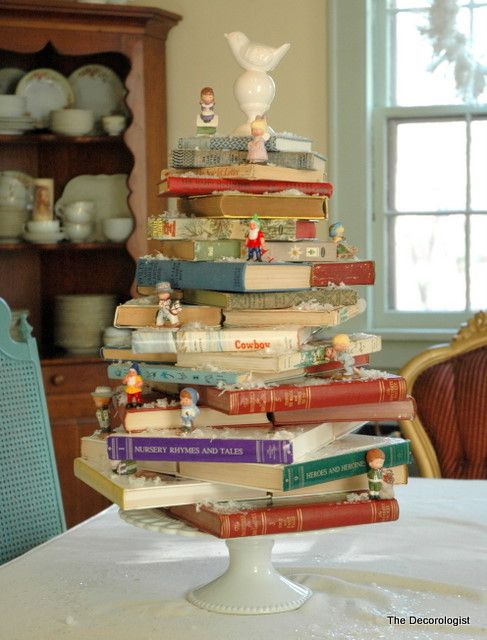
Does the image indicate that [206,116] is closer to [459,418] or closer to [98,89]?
[459,418]

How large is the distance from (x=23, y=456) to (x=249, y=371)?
74 centimetres

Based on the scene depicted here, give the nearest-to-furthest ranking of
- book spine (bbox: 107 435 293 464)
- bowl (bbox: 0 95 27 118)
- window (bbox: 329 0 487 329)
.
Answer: book spine (bbox: 107 435 293 464) → window (bbox: 329 0 487 329) → bowl (bbox: 0 95 27 118)

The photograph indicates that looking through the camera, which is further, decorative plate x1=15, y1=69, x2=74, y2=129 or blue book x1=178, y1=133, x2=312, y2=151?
decorative plate x1=15, y1=69, x2=74, y2=129

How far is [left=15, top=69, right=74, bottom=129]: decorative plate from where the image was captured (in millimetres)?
3348

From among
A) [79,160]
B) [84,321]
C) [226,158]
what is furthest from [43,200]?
[226,158]

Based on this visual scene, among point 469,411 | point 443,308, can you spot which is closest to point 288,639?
point 469,411

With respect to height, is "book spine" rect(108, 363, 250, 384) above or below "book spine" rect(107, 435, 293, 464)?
above

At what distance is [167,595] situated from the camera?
1.38m

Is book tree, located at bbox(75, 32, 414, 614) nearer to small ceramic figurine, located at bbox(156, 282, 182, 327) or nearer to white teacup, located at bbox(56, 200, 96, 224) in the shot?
small ceramic figurine, located at bbox(156, 282, 182, 327)

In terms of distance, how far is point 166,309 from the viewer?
134cm

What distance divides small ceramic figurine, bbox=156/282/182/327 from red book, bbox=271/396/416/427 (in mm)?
178

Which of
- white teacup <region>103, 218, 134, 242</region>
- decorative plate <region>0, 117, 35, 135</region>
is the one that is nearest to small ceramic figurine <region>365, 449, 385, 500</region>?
white teacup <region>103, 218, 134, 242</region>

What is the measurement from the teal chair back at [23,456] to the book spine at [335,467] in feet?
2.41

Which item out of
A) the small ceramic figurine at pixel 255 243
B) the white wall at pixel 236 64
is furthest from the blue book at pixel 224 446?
the white wall at pixel 236 64
